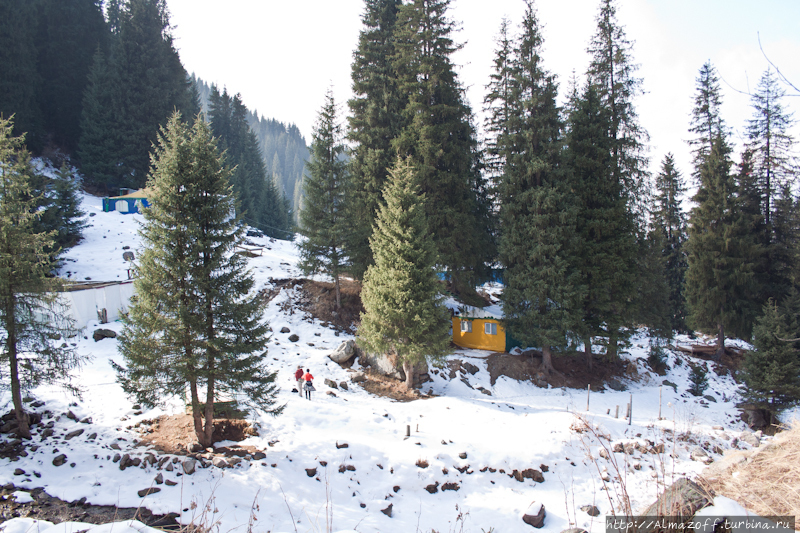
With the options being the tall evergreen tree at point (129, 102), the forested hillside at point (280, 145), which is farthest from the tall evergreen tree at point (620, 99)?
the forested hillside at point (280, 145)

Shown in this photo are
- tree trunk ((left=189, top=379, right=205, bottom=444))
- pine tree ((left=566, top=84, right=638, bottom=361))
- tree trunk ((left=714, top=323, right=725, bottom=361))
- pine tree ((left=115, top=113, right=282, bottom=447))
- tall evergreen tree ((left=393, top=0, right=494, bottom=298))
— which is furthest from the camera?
tree trunk ((left=714, top=323, right=725, bottom=361))

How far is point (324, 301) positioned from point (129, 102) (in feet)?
108

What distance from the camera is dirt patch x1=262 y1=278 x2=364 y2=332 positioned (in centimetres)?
2064

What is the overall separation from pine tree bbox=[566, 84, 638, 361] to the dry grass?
557 inches

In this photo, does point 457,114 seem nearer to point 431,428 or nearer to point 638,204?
point 638,204

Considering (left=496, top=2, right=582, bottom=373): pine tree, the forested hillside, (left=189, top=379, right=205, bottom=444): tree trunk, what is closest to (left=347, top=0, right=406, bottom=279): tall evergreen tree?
(left=496, top=2, right=582, bottom=373): pine tree

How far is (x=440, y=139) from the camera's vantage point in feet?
69.1

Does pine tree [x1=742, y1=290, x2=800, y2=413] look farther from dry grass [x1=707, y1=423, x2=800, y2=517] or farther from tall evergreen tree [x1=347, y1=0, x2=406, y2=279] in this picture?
tall evergreen tree [x1=347, y1=0, x2=406, y2=279]

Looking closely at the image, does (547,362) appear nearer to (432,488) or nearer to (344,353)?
(344,353)

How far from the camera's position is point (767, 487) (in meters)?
4.05

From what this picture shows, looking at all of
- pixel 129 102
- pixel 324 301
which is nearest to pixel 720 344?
pixel 324 301

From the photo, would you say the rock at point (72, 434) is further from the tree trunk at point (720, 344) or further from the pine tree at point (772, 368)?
the tree trunk at point (720, 344)

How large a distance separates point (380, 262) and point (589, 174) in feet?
42.1

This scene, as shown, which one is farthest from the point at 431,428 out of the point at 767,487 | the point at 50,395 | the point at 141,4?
the point at 141,4
